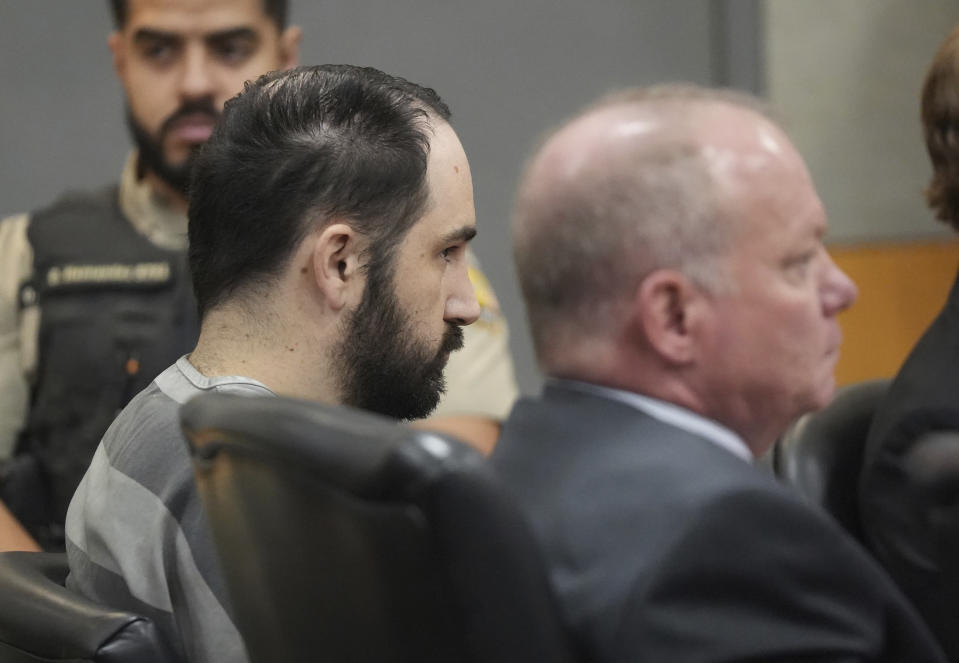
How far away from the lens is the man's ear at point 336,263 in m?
1.25

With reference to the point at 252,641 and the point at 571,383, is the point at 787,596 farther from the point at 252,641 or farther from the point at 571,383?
the point at 252,641

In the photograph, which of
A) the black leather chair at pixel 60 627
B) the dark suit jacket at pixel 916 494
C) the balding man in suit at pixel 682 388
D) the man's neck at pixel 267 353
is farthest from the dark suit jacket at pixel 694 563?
the dark suit jacket at pixel 916 494

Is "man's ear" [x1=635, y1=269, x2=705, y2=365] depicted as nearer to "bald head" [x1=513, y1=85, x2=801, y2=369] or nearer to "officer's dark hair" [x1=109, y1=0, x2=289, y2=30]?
"bald head" [x1=513, y1=85, x2=801, y2=369]

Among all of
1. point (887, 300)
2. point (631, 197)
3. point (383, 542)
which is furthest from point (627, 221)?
point (887, 300)

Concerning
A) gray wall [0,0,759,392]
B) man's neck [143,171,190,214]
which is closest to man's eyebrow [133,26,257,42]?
man's neck [143,171,190,214]

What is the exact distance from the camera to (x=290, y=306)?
49.2 inches

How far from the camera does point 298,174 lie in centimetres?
126

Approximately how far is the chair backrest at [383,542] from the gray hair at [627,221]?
0.62ft

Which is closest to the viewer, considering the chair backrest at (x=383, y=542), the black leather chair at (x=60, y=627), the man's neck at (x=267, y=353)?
the chair backrest at (x=383, y=542)

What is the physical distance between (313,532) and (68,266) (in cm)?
137

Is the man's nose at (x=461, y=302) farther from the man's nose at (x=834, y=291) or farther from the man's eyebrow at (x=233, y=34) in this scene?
the man's eyebrow at (x=233, y=34)

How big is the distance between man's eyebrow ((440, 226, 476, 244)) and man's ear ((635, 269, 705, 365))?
53cm

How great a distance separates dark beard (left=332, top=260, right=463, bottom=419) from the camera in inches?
50.3

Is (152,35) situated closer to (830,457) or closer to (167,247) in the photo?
(167,247)
